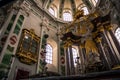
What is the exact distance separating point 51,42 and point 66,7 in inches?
252

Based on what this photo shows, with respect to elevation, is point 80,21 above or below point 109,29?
above

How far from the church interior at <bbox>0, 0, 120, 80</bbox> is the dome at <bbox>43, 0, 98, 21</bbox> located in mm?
1857

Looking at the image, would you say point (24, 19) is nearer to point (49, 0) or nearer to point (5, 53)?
point (5, 53)

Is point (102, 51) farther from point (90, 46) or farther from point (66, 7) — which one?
point (66, 7)

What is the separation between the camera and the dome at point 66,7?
16.2m

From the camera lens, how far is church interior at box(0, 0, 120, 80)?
812cm

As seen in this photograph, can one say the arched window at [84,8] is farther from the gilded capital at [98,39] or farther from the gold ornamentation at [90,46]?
the gilded capital at [98,39]

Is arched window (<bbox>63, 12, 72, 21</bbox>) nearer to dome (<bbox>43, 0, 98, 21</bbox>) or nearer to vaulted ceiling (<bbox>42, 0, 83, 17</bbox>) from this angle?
dome (<bbox>43, 0, 98, 21</bbox>)

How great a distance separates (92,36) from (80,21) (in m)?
2.34

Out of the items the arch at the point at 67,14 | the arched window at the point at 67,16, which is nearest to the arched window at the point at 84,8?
the arch at the point at 67,14

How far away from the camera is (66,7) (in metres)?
17.3

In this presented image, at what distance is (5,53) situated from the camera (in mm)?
8031

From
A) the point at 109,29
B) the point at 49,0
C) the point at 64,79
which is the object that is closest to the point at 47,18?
the point at 49,0

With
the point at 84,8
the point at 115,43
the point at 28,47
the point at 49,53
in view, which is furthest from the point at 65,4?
the point at 115,43
